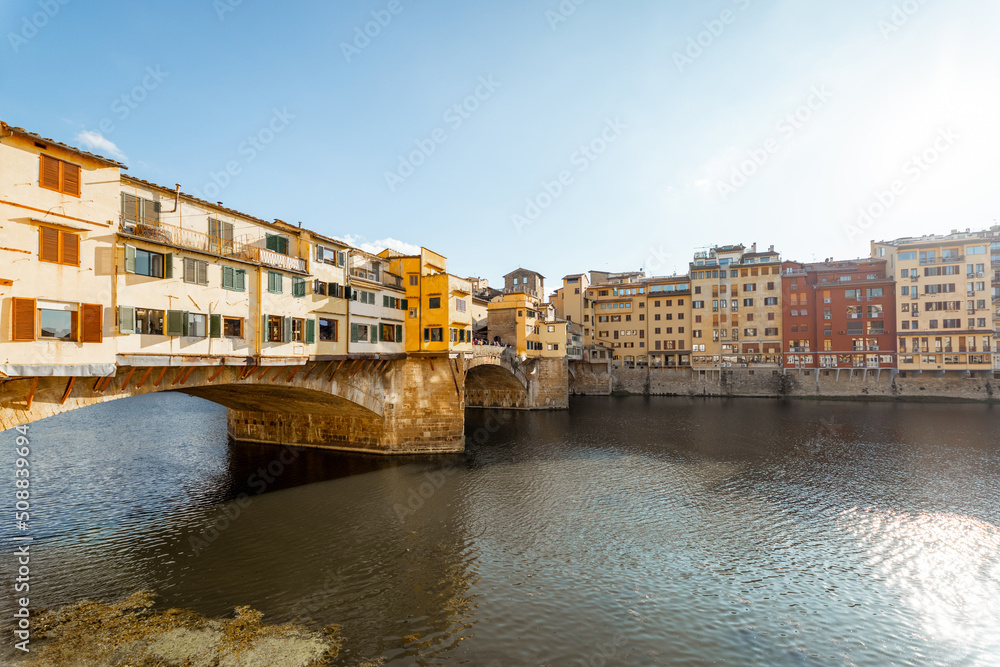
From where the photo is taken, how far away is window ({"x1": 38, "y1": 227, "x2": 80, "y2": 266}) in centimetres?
1681

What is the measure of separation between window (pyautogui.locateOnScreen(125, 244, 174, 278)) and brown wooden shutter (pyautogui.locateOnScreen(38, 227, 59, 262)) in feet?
8.09

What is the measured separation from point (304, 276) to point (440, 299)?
36.9 feet

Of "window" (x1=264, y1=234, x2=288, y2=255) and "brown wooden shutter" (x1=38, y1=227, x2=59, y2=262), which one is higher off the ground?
"window" (x1=264, y1=234, x2=288, y2=255)

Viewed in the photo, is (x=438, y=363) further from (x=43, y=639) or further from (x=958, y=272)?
(x=958, y=272)

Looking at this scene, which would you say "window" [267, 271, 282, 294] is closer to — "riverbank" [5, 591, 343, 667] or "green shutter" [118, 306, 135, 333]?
"green shutter" [118, 306, 135, 333]

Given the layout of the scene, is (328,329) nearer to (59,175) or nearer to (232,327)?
(232,327)

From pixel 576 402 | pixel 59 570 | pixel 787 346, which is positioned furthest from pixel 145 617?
pixel 787 346

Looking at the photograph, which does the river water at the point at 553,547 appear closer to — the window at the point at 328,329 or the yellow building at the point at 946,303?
the window at the point at 328,329

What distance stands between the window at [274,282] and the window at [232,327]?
8.66 feet

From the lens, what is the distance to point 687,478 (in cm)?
3228

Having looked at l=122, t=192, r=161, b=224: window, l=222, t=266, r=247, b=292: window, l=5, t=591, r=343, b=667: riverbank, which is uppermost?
l=122, t=192, r=161, b=224: window

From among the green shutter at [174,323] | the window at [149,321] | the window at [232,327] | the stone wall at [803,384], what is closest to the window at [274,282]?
the window at [232,327]

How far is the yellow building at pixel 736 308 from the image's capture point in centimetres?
8356

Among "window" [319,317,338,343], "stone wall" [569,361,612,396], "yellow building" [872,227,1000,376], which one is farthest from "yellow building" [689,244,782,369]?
"window" [319,317,338,343]
